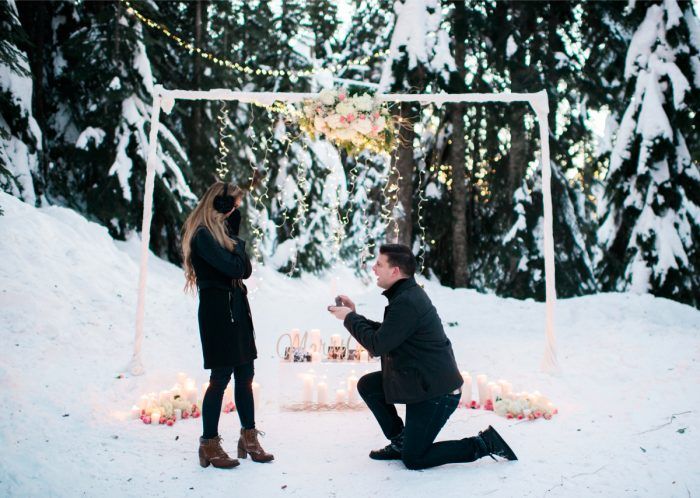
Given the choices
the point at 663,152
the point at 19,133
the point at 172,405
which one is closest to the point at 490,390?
the point at 172,405

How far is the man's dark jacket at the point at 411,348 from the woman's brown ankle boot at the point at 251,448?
913 millimetres

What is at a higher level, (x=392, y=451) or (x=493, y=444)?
(x=493, y=444)

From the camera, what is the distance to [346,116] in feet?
20.0

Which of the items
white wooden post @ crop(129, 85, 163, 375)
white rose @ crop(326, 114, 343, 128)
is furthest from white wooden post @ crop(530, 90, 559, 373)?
white wooden post @ crop(129, 85, 163, 375)

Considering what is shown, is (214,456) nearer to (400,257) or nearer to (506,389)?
(400,257)

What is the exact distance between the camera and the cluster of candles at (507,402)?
497 centimetres

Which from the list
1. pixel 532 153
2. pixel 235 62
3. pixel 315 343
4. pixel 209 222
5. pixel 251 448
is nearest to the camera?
pixel 209 222

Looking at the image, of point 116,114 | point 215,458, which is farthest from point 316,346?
point 116,114

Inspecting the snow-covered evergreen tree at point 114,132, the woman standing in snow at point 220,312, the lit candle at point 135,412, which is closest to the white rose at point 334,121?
the woman standing in snow at point 220,312

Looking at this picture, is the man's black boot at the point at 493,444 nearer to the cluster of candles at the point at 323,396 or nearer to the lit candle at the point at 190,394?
the cluster of candles at the point at 323,396

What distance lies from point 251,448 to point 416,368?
1234 mm

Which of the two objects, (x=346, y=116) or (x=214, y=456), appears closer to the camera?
(x=214, y=456)

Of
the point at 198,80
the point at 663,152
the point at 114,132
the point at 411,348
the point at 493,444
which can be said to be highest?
the point at 198,80

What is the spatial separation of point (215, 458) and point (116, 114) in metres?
7.92
